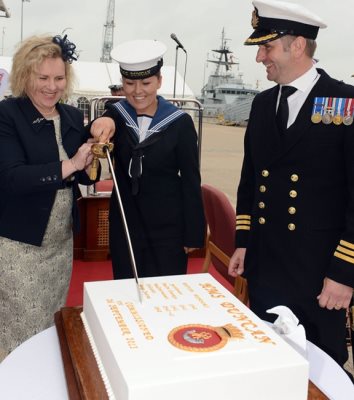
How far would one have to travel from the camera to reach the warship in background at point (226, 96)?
55875mm

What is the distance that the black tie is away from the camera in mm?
1832

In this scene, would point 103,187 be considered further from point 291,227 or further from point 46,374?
point 46,374

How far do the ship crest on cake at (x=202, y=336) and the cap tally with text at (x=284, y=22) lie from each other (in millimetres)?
1098

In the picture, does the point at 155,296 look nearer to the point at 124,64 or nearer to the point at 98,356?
the point at 98,356

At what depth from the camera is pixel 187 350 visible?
1.03 metres

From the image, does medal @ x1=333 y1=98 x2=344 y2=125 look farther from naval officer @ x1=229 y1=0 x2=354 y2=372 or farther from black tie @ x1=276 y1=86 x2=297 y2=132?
black tie @ x1=276 y1=86 x2=297 y2=132

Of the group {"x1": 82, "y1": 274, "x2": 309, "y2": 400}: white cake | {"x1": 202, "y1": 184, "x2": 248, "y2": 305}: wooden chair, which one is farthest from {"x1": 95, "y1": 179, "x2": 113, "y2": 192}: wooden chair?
{"x1": 82, "y1": 274, "x2": 309, "y2": 400}: white cake

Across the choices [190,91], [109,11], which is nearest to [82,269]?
[190,91]

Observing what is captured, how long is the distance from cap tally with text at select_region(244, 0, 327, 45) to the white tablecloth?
108 cm

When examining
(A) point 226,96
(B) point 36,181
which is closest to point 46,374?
(B) point 36,181

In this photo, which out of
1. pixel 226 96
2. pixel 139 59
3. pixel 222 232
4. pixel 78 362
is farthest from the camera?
pixel 226 96

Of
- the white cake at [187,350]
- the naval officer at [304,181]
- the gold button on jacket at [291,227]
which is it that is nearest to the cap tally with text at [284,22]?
the naval officer at [304,181]

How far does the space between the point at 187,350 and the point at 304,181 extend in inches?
37.8

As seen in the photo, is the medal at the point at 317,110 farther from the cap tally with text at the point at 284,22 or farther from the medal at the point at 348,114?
the cap tally with text at the point at 284,22
